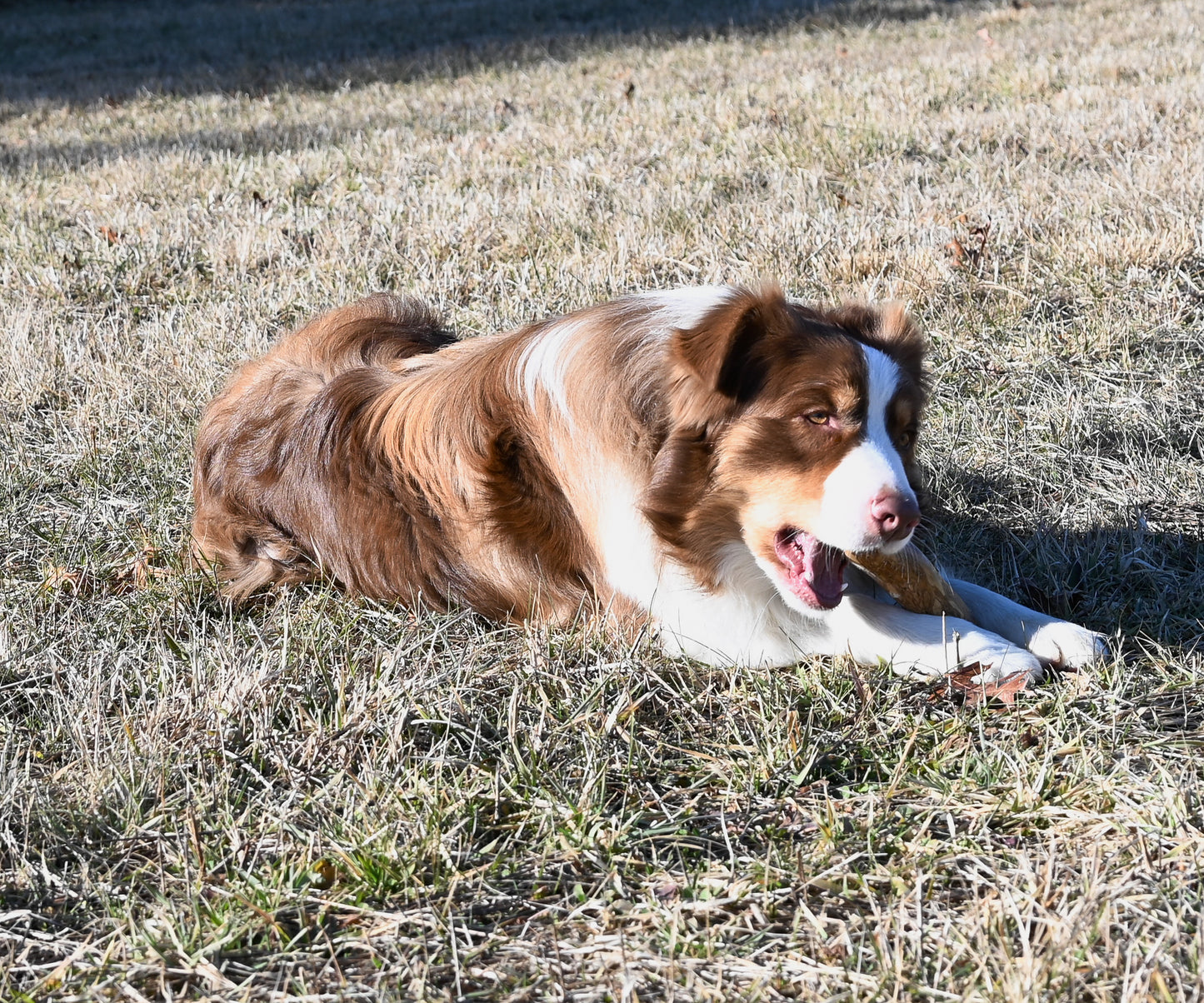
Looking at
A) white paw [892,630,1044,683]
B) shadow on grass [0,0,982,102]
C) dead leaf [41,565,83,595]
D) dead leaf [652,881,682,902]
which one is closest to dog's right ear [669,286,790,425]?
white paw [892,630,1044,683]

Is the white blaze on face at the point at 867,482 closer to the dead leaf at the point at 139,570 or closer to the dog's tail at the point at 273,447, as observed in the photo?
the dog's tail at the point at 273,447

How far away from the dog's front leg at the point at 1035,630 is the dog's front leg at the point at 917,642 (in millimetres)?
68

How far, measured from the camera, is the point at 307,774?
308cm

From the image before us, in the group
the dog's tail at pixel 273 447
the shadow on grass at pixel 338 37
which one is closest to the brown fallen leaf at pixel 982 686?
the dog's tail at pixel 273 447

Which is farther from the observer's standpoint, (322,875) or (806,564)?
(806,564)

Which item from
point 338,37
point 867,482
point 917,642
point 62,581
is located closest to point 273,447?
point 62,581

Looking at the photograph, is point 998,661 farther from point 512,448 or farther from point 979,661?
point 512,448

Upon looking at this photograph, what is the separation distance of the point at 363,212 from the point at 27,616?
4355mm

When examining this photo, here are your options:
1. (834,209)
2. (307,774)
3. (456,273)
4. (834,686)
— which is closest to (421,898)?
(307,774)

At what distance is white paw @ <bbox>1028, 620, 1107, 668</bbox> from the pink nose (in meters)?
0.76

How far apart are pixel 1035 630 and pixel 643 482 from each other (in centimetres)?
120

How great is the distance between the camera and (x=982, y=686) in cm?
328

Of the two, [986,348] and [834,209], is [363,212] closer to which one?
[834,209]

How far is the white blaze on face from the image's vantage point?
299 centimetres
